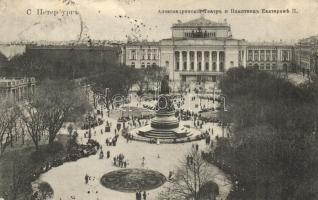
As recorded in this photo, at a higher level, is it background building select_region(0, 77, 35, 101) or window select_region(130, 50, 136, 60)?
window select_region(130, 50, 136, 60)

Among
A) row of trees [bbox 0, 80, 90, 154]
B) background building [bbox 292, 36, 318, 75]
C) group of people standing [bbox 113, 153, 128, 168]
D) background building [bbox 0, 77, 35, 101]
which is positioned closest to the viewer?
group of people standing [bbox 113, 153, 128, 168]

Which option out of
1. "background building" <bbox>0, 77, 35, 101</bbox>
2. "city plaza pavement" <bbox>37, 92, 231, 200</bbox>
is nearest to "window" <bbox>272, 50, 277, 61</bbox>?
"background building" <bbox>0, 77, 35, 101</bbox>

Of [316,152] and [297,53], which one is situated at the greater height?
[297,53]

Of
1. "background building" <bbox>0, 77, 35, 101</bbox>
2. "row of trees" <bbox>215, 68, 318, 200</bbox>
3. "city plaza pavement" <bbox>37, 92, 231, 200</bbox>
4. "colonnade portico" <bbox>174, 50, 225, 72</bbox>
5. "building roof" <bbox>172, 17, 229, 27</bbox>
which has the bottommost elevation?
"city plaza pavement" <bbox>37, 92, 231, 200</bbox>

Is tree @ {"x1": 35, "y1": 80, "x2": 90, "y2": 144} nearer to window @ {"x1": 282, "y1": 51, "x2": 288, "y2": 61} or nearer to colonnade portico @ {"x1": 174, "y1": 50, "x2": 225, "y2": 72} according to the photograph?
colonnade portico @ {"x1": 174, "y1": 50, "x2": 225, "y2": 72}

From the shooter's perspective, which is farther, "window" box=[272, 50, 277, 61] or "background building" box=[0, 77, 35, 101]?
"window" box=[272, 50, 277, 61]

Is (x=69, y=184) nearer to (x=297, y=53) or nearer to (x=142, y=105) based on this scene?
(x=142, y=105)

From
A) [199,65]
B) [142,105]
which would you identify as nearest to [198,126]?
[142,105]
